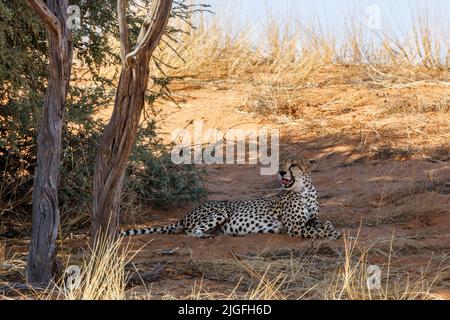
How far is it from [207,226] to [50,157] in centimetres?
301

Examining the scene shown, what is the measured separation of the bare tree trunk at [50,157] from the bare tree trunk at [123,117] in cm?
38

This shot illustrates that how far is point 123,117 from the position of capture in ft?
18.9

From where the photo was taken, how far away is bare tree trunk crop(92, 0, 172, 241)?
18.0 feet

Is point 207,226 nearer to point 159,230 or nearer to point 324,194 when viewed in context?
point 159,230

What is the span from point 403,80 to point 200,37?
3781mm

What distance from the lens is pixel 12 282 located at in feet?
19.1

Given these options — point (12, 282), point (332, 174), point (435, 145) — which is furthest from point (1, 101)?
point (435, 145)

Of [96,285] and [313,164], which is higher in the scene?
[313,164]

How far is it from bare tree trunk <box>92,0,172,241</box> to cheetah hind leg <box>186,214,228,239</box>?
87.0 inches

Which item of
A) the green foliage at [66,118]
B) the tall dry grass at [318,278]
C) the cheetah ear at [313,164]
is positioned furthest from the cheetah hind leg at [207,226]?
the cheetah ear at [313,164]

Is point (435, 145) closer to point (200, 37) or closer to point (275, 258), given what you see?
point (275, 258)

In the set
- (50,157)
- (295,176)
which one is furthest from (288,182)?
(50,157)

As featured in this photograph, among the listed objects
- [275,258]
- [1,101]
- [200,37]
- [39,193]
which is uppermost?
[200,37]

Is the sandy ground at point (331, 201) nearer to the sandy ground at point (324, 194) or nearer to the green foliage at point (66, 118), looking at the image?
the sandy ground at point (324, 194)
